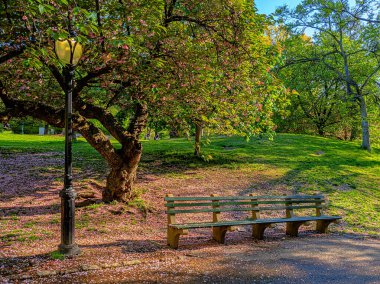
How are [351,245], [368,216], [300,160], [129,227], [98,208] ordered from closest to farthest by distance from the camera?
[351,245] → [129,227] → [98,208] → [368,216] → [300,160]

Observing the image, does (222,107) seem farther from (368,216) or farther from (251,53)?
(368,216)

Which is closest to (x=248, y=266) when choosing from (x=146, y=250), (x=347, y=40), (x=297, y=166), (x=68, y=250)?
(x=146, y=250)

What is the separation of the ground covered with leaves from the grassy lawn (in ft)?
0.19

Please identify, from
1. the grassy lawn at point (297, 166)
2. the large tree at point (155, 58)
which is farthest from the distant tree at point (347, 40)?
the large tree at point (155, 58)

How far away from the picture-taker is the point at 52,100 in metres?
9.87

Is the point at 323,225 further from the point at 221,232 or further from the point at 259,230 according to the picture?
the point at 221,232

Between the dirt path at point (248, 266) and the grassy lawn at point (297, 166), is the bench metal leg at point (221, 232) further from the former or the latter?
the grassy lawn at point (297, 166)

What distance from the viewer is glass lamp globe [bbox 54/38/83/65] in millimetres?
5660

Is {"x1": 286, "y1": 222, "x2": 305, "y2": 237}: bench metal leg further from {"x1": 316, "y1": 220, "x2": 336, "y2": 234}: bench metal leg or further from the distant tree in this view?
the distant tree

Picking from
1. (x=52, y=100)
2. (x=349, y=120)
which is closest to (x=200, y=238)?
(x=52, y=100)

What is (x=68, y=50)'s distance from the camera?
5742 mm

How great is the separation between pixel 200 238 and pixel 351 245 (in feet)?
11.1

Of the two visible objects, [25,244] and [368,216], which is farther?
[368,216]

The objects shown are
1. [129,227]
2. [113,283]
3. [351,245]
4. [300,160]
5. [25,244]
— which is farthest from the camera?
[300,160]
